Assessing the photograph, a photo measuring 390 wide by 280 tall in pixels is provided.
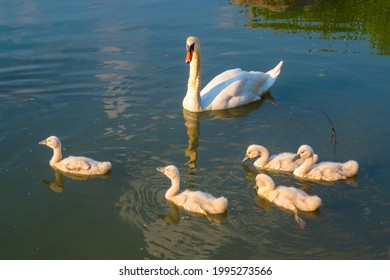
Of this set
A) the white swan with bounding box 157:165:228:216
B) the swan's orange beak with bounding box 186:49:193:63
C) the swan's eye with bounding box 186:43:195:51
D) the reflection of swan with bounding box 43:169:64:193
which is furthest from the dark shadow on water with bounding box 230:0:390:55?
the reflection of swan with bounding box 43:169:64:193

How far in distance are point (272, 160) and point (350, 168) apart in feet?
4.20

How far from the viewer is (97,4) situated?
21109 millimetres

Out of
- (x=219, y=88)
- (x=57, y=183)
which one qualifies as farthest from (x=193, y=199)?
(x=219, y=88)

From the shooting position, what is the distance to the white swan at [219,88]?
13.0 metres

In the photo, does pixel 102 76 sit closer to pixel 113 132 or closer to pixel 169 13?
pixel 113 132

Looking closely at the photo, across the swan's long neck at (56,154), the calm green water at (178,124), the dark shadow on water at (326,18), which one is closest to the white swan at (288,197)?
the calm green water at (178,124)

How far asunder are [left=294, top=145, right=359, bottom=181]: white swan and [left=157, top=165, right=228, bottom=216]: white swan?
1.76 metres

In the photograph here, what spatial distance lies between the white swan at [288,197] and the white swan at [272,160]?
89 centimetres

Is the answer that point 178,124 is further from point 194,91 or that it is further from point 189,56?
point 189,56

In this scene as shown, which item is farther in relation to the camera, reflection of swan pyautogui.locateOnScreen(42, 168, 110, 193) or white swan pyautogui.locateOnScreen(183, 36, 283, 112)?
white swan pyautogui.locateOnScreen(183, 36, 283, 112)

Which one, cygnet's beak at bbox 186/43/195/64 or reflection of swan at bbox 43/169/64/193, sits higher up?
cygnet's beak at bbox 186/43/195/64

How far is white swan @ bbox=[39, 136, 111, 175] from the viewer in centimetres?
1031

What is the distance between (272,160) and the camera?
34.5 ft

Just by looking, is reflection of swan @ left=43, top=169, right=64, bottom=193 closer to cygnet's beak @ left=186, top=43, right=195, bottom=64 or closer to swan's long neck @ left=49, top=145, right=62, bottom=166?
swan's long neck @ left=49, top=145, right=62, bottom=166
